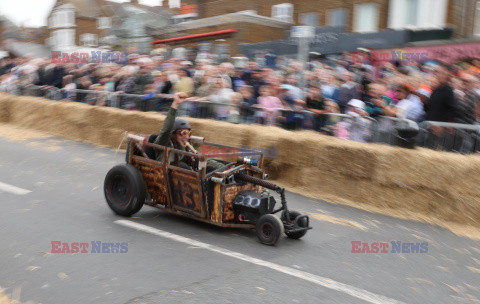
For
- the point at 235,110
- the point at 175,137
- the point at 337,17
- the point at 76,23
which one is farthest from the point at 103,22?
the point at 175,137

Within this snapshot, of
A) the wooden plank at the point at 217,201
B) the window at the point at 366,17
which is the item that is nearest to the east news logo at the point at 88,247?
the wooden plank at the point at 217,201

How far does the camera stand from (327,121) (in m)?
9.58

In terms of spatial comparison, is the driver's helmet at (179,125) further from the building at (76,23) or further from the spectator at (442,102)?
the building at (76,23)

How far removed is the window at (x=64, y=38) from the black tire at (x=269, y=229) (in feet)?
197

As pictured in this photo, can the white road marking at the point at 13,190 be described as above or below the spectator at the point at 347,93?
below

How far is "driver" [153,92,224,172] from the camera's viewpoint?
687cm

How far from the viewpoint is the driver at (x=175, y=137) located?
687 cm

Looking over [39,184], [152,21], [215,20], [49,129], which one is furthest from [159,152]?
[152,21]

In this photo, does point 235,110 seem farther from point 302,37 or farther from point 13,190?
point 13,190

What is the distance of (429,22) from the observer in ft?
67.1

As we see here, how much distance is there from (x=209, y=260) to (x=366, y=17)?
2035cm

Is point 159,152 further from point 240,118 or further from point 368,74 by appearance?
point 368,74

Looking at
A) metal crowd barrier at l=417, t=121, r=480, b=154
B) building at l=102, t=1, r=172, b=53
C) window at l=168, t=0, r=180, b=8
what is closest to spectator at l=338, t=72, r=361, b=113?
metal crowd barrier at l=417, t=121, r=480, b=154

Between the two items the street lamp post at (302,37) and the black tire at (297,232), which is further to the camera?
the street lamp post at (302,37)
